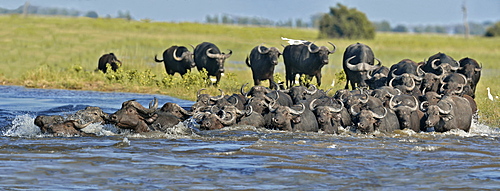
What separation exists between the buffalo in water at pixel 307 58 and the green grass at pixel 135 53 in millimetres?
1923

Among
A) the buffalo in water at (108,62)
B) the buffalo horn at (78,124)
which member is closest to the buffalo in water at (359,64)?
the buffalo horn at (78,124)

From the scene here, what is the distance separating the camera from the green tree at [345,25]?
72875mm

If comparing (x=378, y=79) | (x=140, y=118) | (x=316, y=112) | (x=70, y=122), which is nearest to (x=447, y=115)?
(x=316, y=112)

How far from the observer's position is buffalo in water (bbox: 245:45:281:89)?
71.3 feet

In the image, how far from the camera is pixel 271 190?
889cm

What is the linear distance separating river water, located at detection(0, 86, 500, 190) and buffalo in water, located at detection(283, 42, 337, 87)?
25.5 feet

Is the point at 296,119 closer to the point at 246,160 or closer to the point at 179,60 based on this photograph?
the point at 246,160

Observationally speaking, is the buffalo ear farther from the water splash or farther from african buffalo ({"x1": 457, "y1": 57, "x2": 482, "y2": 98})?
african buffalo ({"x1": 457, "y1": 57, "x2": 482, "y2": 98})

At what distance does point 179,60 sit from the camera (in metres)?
25.4

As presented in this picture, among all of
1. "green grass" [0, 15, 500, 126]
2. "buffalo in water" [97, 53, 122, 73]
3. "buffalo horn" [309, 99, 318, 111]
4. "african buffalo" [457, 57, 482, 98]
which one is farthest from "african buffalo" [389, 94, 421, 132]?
"buffalo in water" [97, 53, 122, 73]

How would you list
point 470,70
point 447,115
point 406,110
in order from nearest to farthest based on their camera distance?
point 447,115
point 406,110
point 470,70

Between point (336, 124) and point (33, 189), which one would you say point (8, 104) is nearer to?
point (336, 124)

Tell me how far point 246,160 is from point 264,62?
11.4m

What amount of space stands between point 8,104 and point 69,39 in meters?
29.7
